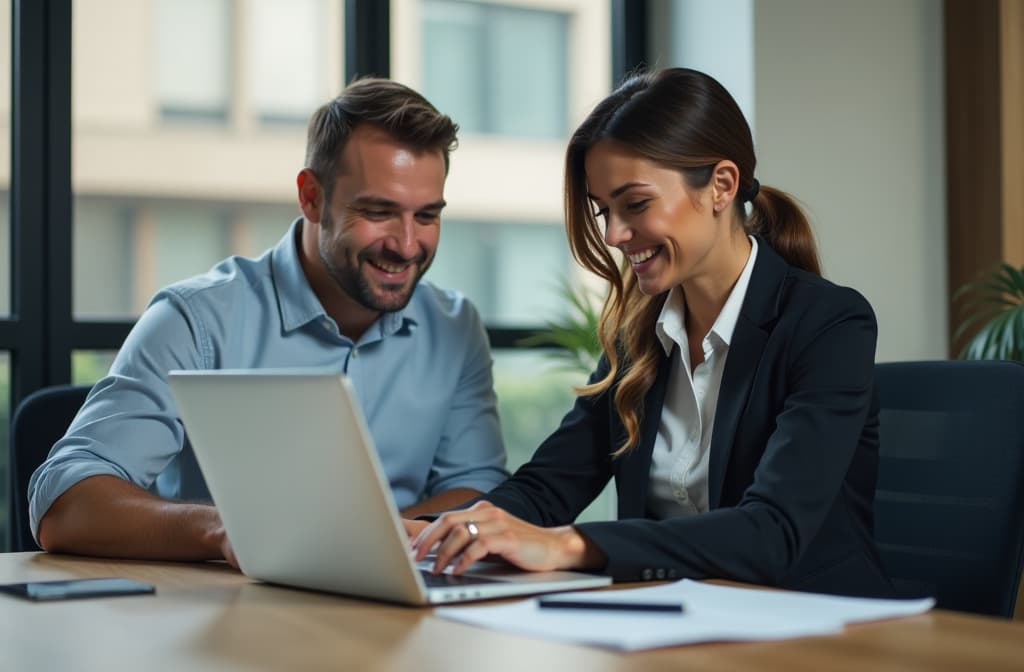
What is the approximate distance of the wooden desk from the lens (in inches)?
37.2

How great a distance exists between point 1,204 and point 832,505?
2222 mm

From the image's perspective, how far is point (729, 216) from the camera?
1.99 meters

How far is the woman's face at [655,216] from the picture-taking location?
1.92 meters

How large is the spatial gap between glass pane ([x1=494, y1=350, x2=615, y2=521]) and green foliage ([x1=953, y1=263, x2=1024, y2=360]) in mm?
1129

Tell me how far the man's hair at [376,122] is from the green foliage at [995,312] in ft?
4.52

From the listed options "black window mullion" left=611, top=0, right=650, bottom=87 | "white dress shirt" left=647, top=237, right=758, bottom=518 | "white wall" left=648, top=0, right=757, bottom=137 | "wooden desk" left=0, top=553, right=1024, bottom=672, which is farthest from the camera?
"black window mullion" left=611, top=0, right=650, bottom=87

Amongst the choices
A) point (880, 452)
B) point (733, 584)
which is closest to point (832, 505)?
point (880, 452)

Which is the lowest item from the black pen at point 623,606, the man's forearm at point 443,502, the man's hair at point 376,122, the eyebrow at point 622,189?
the man's forearm at point 443,502

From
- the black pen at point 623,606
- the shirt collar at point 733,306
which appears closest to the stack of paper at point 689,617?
the black pen at point 623,606

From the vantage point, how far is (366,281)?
2170 mm

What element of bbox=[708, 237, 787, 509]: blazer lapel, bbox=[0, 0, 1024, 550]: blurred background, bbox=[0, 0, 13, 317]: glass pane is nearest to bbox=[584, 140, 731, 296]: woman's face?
bbox=[708, 237, 787, 509]: blazer lapel

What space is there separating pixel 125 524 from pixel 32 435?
0.57 meters

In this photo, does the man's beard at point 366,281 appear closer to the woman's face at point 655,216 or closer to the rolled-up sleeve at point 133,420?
the rolled-up sleeve at point 133,420

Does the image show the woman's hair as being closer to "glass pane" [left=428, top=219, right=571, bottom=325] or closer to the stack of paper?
the stack of paper
